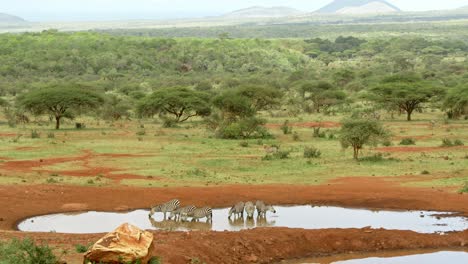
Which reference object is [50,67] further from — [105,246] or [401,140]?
[105,246]

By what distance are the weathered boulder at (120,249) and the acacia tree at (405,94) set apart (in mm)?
40496

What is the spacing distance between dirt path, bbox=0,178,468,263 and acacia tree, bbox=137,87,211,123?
23.5 metres

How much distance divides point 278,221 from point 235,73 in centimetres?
9037

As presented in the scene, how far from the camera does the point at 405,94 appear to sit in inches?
2047

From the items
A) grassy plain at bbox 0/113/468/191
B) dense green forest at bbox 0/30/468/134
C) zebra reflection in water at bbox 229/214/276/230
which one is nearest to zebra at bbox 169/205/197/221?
zebra reflection in water at bbox 229/214/276/230

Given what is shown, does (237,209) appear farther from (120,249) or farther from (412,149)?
(412,149)

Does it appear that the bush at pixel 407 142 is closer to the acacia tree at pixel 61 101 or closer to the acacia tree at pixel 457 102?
the acacia tree at pixel 457 102

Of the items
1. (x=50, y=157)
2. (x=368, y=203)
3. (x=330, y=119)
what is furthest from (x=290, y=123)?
(x=368, y=203)

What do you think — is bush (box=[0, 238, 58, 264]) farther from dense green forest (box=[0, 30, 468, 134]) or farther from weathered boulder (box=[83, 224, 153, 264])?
dense green forest (box=[0, 30, 468, 134])

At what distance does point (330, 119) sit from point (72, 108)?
1708cm

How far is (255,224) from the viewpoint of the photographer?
21016mm

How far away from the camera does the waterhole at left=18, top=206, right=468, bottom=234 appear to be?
66.8 feet

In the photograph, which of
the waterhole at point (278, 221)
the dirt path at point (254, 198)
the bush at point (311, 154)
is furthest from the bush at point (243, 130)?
the waterhole at point (278, 221)

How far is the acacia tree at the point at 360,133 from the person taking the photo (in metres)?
32.7
